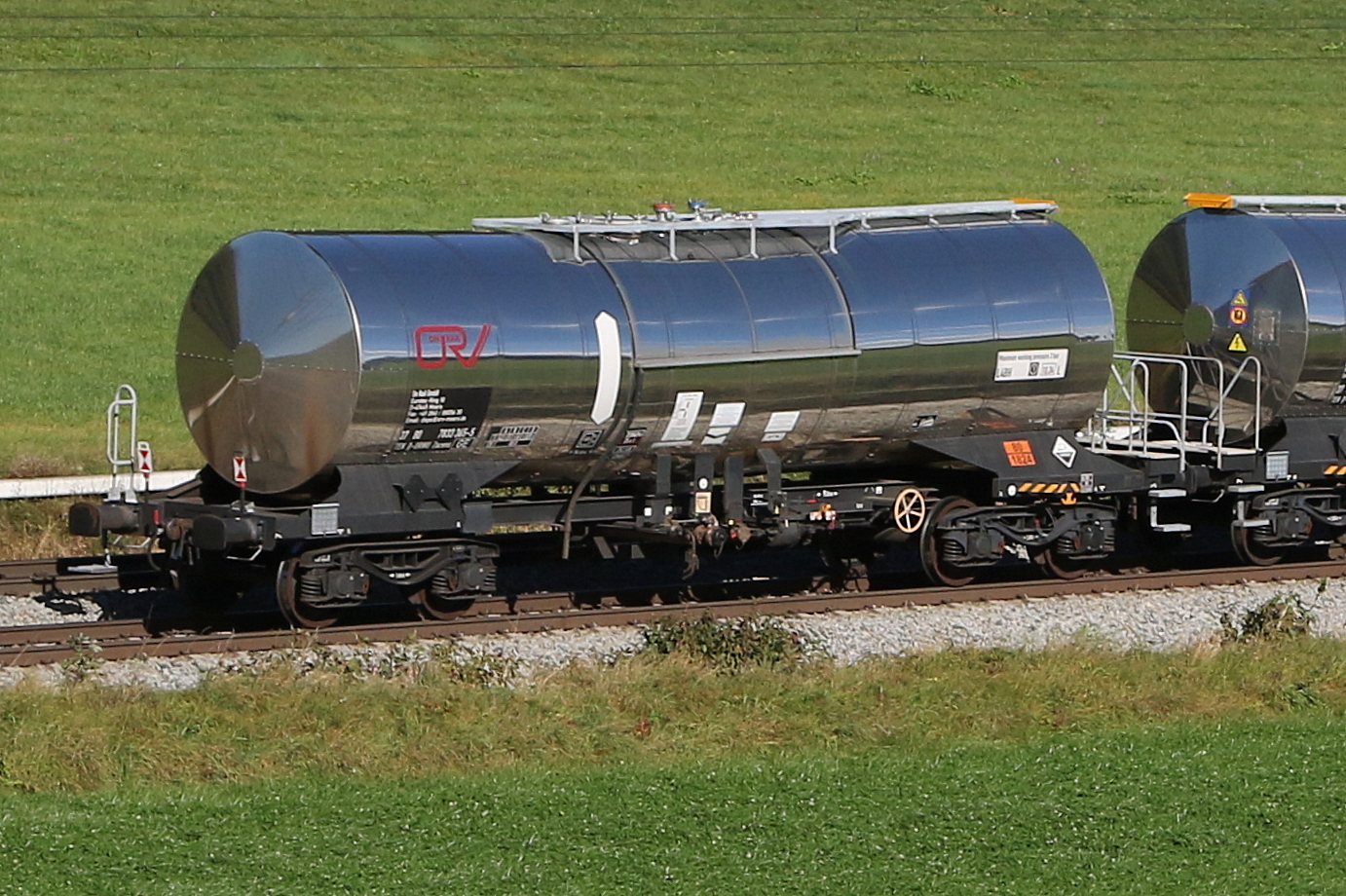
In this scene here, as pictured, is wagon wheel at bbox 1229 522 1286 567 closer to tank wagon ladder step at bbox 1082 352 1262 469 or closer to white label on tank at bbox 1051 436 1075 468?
tank wagon ladder step at bbox 1082 352 1262 469

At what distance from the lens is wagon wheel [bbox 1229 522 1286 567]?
2216 cm

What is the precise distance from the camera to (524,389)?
57.5 ft

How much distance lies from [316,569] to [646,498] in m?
3.22

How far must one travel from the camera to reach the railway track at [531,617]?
55.4 feet

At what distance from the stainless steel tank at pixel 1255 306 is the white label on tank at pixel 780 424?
15.3 feet

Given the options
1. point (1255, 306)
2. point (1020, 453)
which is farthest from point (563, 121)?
point (1020, 453)

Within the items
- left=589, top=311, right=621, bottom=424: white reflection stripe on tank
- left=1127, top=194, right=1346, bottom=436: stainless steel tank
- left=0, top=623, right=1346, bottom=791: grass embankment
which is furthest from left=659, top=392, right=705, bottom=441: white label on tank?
left=1127, top=194, right=1346, bottom=436: stainless steel tank

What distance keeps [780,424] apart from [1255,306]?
570 cm

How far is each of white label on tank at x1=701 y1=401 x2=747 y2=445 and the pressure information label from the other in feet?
7.53

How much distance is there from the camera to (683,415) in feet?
60.5

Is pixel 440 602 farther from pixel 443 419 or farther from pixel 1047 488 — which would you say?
pixel 1047 488

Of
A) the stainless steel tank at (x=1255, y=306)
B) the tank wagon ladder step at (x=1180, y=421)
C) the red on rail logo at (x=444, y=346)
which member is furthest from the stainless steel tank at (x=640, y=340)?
the stainless steel tank at (x=1255, y=306)

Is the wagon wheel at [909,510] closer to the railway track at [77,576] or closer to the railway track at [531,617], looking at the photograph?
the railway track at [531,617]

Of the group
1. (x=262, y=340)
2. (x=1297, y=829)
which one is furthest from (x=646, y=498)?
(x=1297, y=829)
